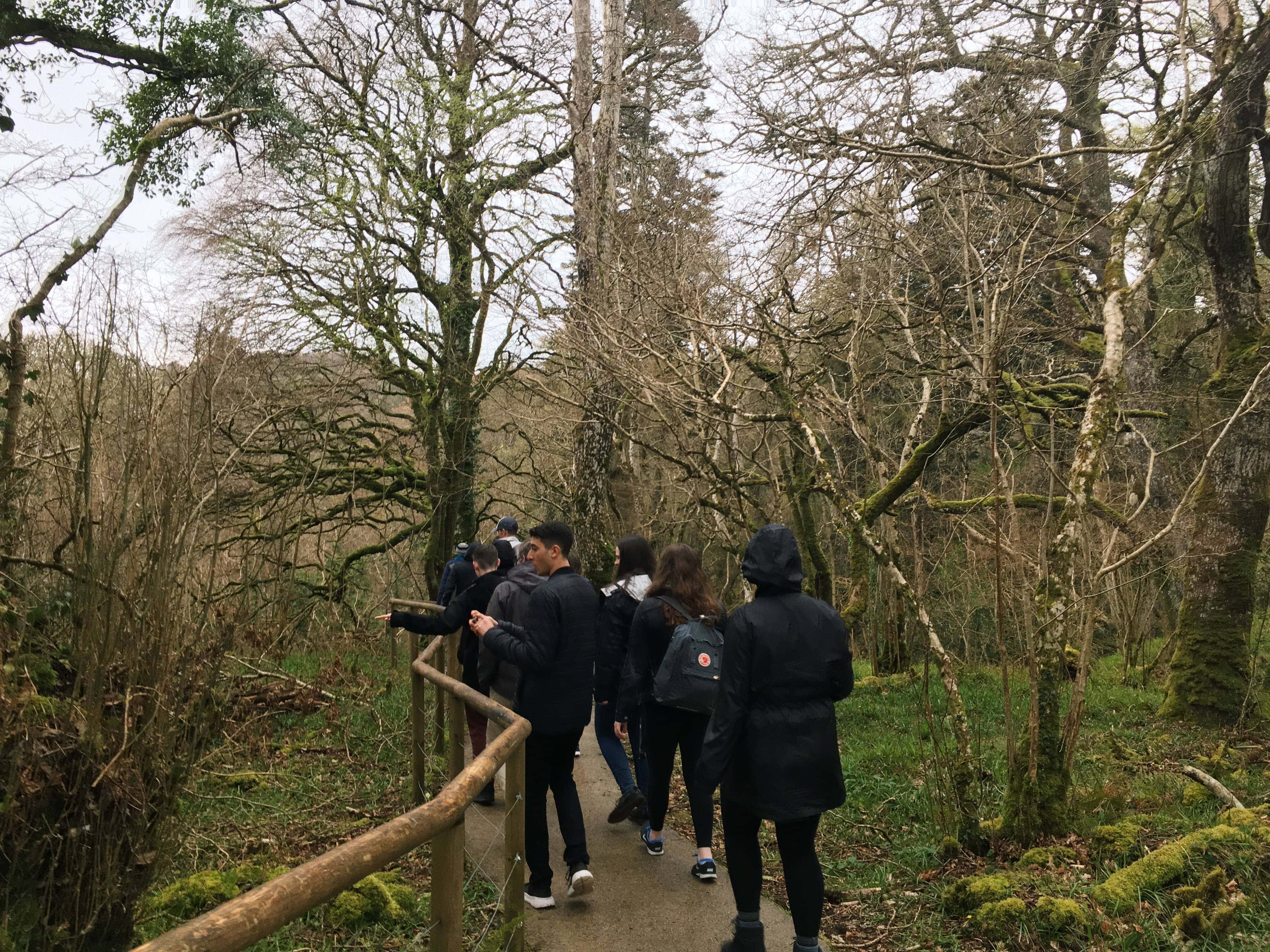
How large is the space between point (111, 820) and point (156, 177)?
10.00 meters

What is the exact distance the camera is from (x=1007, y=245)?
18.6ft

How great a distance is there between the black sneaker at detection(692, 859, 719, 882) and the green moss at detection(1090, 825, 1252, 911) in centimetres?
180

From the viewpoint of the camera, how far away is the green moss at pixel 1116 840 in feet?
16.1

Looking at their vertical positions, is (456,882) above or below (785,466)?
below

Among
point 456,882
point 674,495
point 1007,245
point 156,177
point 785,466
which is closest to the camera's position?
point 456,882

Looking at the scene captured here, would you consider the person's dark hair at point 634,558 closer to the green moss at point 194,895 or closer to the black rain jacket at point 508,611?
the black rain jacket at point 508,611

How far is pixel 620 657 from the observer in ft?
19.5

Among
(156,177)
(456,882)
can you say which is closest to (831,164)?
(456,882)

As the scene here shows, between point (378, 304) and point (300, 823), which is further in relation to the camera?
point (378, 304)

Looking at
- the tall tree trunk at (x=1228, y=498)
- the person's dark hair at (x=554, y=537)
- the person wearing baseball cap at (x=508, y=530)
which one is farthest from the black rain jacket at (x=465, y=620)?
the tall tree trunk at (x=1228, y=498)

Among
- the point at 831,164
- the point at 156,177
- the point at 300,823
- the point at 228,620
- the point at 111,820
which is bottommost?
the point at 300,823

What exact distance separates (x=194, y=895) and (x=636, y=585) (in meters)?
2.83

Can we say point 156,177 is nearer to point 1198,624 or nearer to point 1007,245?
point 1007,245

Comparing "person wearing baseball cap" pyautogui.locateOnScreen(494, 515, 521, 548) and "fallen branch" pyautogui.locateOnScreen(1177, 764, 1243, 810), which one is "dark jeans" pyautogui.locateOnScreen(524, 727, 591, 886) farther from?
"fallen branch" pyautogui.locateOnScreen(1177, 764, 1243, 810)
